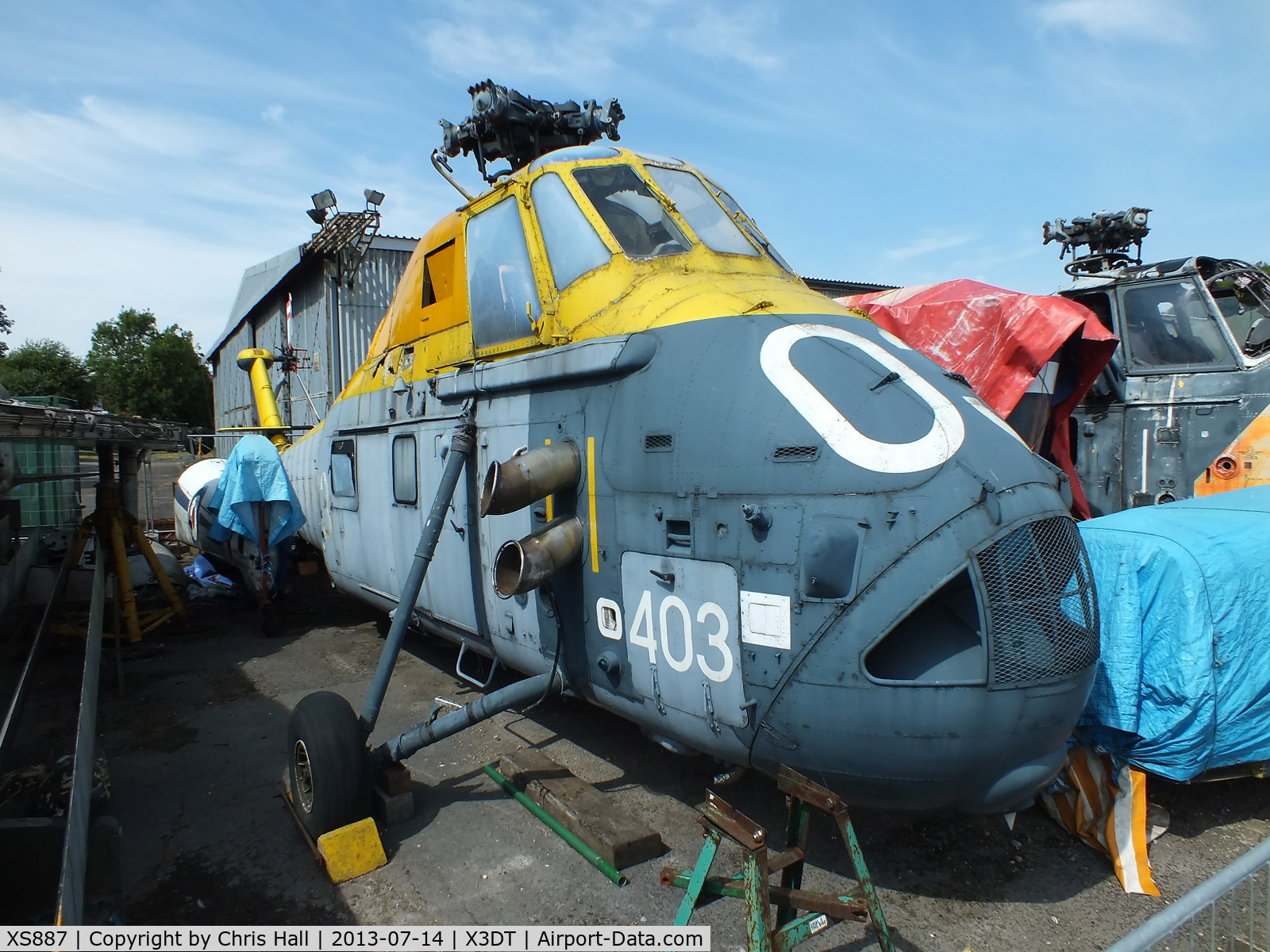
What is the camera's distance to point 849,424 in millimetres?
3254

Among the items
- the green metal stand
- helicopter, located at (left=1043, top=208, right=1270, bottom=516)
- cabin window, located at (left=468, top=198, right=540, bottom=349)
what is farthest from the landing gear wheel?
helicopter, located at (left=1043, top=208, right=1270, bottom=516)

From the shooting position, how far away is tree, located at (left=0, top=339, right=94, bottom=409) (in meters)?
66.9

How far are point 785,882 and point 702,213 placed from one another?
3.73 meters

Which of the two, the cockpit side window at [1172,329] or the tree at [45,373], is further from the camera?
the tree at [45,373]

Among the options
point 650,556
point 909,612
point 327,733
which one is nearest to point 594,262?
point 650,556

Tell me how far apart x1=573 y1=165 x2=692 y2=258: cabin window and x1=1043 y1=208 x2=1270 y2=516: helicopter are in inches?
210

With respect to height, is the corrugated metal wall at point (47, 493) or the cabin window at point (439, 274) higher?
the cabin window at point (439, 274)

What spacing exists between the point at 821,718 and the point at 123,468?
9430 mm

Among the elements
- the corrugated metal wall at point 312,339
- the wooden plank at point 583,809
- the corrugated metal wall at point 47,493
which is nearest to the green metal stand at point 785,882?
the wooden plank at point 583,809

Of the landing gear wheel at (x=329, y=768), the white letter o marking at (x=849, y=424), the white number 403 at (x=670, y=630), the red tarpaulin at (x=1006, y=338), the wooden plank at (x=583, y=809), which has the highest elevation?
the red tarpaulin at (x=1006, y=338)

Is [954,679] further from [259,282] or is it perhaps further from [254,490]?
[259,282]

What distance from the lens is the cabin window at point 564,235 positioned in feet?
14.9

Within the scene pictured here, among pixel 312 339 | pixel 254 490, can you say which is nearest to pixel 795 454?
pixel 254 490

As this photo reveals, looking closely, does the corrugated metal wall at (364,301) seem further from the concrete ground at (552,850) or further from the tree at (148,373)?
the tree at (148,373)
